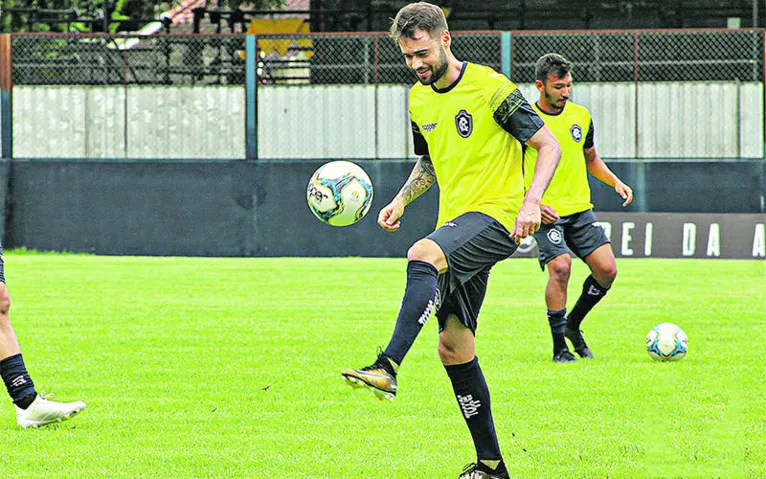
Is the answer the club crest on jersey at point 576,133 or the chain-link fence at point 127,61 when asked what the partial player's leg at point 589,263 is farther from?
the chain-link fence at point 127,61

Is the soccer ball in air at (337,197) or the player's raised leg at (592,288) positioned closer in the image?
the soccer ball in air at (337,197)

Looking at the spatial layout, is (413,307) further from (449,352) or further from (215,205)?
(215,205)

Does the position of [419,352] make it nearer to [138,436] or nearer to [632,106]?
[138,436]

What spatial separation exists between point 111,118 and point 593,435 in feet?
76.3

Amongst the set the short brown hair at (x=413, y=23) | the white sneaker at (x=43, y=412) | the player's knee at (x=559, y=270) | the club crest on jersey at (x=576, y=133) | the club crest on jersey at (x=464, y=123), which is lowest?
the white sneaker at (x=43, y=412)

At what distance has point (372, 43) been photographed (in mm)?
28562

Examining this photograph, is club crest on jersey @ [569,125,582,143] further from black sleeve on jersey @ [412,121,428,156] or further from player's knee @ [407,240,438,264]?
player's knee @ [407,240,438,264]

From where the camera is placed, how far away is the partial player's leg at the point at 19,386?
7.40m

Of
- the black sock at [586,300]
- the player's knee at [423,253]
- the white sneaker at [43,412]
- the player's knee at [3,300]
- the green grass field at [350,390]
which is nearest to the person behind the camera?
the player's knee at [423,253]

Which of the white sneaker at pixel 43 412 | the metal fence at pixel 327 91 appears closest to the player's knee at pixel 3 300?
the white sneaker at pixel 43 412

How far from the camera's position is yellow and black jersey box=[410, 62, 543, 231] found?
6008 mm

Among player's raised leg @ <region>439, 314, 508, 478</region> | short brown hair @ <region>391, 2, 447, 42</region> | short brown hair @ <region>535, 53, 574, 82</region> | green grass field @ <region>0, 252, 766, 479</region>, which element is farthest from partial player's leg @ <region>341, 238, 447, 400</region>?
short brown hair @ <region>535, 53, 574, 82</region>

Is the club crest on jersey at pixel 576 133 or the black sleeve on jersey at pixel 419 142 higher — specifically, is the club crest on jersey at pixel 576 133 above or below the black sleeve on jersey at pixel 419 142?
above

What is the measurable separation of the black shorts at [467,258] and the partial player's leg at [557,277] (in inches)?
178
